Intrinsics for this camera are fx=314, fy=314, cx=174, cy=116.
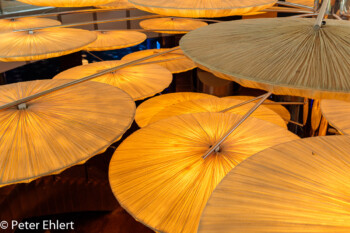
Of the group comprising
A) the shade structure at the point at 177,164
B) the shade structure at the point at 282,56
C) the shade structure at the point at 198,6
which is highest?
the shade structure at the point at 198,6

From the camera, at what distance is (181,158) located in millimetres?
883

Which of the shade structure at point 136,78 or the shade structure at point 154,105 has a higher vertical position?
the shade structure at point 136,78

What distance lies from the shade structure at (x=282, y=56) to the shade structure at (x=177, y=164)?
1.16ft

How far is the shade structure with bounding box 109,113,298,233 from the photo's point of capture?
740 millimetres

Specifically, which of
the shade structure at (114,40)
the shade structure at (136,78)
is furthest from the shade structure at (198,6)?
the shade structure at (114,40)

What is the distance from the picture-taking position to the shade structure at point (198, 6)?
0.94 metres

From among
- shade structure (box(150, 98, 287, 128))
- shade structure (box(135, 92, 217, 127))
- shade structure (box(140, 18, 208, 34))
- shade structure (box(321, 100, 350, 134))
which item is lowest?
shade structure (box(135, 92, 217, 127))

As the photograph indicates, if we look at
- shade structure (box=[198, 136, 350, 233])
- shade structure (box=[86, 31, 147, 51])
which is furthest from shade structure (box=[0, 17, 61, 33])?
shade structure (box=[198, 136, 350, 233])

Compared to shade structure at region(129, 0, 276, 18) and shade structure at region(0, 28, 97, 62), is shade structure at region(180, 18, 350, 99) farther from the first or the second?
shade structure at region(0, 28, 97, 62)

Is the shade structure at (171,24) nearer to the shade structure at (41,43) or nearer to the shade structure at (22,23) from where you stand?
the shade structure at (22,23)

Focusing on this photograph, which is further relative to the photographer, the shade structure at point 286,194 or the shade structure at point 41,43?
the shade structure at point 41,43

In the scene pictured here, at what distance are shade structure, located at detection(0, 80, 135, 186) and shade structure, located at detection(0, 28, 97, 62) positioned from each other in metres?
0.32

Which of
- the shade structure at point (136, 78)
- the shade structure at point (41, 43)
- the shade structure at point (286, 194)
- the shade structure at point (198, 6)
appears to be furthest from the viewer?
the shade structure at point (136, 78)

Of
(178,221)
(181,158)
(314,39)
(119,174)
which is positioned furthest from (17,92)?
(314,39)
